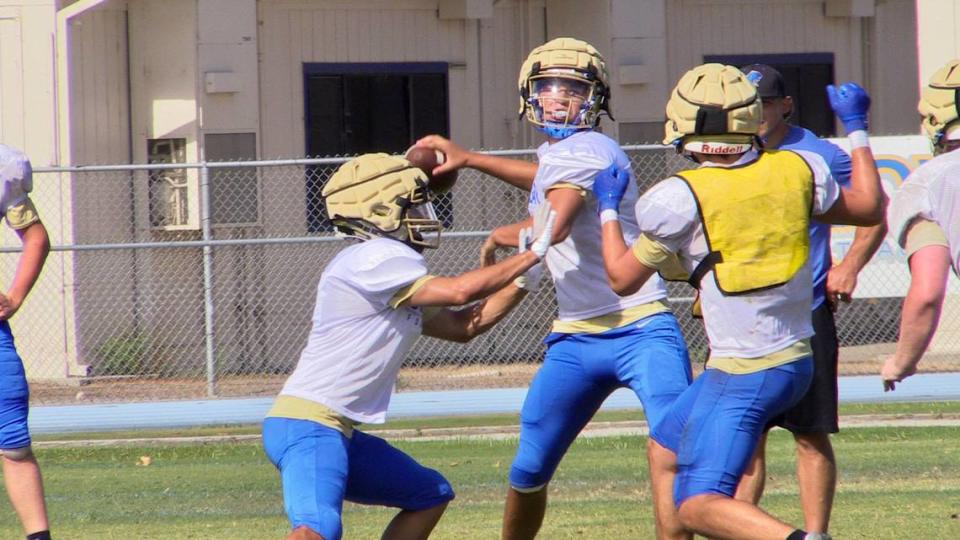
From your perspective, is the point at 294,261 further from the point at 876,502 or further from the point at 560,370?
the point at 560,370

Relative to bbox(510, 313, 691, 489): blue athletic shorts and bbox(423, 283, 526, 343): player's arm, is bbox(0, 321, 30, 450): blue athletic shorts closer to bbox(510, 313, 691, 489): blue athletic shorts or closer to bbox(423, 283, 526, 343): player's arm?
bbox(423, 283, 526, 343): player's arm

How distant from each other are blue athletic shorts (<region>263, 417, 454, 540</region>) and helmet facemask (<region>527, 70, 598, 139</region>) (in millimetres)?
1598

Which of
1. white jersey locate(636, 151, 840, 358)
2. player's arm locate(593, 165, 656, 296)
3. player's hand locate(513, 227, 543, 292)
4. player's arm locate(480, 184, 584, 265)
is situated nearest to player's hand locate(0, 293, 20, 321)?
player's arm locate(480, 184, 584, 265)

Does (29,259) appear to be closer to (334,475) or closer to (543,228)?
(334,475)

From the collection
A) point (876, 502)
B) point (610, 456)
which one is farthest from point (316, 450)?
point (610, 456)

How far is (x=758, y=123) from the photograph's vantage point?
17.6ft

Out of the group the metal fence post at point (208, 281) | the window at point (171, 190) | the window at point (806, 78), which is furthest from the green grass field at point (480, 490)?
the window at point (806, 78)

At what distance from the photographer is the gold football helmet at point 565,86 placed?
641cm

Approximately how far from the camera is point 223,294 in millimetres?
17234

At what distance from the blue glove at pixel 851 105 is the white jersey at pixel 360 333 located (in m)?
1.67

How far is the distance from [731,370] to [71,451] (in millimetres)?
7851

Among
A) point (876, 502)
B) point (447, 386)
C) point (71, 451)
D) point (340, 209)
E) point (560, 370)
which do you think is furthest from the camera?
point (447, 386)

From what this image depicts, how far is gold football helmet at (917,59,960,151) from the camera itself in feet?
17.6

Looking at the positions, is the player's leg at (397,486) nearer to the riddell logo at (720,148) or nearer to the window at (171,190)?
the riddell logo at (720,148)
